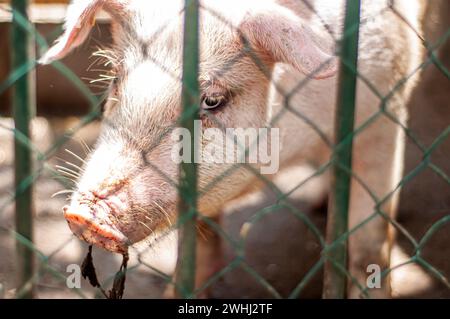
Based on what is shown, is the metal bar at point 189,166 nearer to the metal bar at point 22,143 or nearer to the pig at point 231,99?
the pig at point 231,99

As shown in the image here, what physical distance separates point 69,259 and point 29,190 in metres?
1.84

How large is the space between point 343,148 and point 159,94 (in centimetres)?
74

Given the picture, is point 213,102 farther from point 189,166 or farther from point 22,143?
point 22,143

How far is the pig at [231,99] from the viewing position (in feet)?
6.69

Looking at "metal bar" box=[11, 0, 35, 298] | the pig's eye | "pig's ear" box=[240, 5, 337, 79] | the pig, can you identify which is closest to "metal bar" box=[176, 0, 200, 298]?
the pig

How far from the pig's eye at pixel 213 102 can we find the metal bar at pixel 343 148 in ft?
2.38

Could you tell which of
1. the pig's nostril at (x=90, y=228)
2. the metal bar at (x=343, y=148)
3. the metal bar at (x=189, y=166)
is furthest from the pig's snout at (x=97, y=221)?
the metal bar at (x=343, y=148)

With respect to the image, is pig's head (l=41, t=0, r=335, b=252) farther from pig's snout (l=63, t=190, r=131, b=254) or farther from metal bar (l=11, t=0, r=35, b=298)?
metal bar (l=11, t=0, r=35, b=298)

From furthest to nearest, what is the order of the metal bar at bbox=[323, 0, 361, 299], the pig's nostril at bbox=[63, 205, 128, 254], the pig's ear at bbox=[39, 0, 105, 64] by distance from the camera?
the pig's ear at bbox=[39, 0, 105, 64]
the pig's nostril at bbox=[63, 205, 128, 254]
the metal bar at bbox=[323, 0, 361, 299]

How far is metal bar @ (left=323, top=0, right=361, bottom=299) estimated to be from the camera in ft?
5.33

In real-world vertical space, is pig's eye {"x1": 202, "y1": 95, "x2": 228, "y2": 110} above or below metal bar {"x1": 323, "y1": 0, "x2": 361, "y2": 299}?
above

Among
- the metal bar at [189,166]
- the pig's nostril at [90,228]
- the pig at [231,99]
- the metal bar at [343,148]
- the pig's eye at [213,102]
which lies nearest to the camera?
the metal bar at [189,166]
